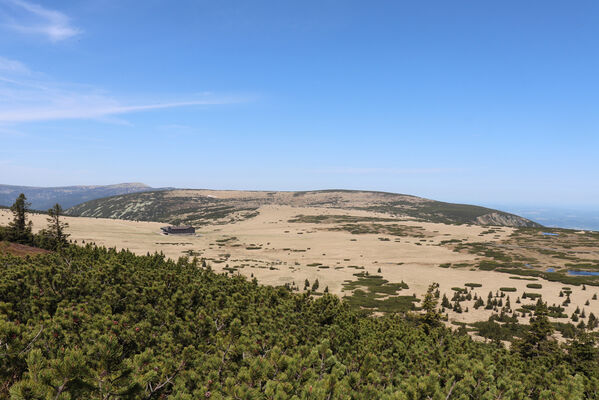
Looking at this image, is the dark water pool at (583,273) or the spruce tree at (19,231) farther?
the dark water pool at (583,273)

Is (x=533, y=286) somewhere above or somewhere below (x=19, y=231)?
below

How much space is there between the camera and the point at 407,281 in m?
42.3

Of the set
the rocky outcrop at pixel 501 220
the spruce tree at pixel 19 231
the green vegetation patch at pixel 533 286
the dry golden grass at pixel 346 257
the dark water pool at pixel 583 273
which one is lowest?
the dry golden grass at pixel 346 257

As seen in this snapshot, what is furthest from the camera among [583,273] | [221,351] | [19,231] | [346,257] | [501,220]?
[501,220]

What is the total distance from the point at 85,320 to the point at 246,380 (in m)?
6.07

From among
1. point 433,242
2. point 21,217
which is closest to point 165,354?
point 21,217

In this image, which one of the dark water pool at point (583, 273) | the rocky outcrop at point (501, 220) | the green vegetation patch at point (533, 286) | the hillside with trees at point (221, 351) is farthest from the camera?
the rocky outcrop at point (501, 220)

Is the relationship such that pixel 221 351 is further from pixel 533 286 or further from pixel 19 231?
pixel 19 231

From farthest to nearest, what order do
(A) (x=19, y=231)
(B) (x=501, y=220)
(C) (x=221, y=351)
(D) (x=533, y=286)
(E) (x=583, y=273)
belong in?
(B) (x=501, y=220)
(E) (x=583, y=273)
(A) (x=19, y=231)
(D) (x=533, y=286)
(C) (x=221, y=351)

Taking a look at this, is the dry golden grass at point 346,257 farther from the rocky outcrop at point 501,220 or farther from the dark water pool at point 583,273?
the rocky outcrop at point 501,220

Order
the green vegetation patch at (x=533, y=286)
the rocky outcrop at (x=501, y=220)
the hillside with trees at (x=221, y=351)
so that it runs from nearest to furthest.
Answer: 1. the hillside with trees at (x=221, y=351)
2. the green vegetation patch at (x=533, y=286)
3. the rocky outcrop at (x=501, y=220)

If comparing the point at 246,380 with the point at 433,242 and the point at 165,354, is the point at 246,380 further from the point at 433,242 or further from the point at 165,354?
the point at 433,242

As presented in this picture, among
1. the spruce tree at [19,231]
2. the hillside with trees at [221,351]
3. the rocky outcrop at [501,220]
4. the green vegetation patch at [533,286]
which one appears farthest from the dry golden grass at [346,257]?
the rocky outcrop at [501,220]

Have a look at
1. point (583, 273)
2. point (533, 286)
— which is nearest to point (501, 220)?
point (583, 273)
